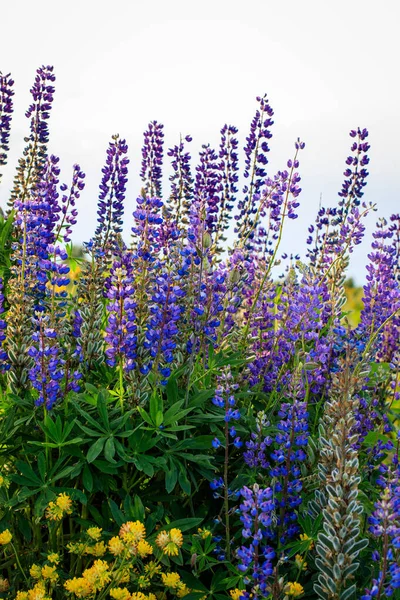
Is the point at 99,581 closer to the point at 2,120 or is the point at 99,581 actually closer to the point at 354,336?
the point at 354,336

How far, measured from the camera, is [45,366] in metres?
3.55

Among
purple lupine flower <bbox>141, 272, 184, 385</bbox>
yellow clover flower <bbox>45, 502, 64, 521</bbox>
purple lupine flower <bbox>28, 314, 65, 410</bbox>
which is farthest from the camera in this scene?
purple lupine flower <bbox>141, 272, 184, 385</bbox>

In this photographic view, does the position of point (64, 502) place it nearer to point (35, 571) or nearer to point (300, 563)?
point (35, 571)

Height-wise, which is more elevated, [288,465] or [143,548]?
[288,465]

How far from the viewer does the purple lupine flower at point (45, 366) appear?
11.5ft

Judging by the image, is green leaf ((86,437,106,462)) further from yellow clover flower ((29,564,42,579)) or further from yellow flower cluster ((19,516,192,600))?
yellow clover flower ((29,564,42,579))

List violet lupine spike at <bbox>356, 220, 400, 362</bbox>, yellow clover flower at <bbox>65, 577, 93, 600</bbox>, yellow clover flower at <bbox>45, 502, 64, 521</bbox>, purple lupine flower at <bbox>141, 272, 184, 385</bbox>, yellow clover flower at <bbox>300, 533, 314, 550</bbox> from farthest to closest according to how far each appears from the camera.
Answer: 1. violet lupine spike at <bbox>356, 220, 400, 362</bbox>
2. purple lupine flower at <bbox>141, 272, 184, 385</bbox>
3. yellow clover flower at <bbox>300, 533, 314, 550</bbox>
4. yellow clover flower at <bbox>45, 502, 64, 521</bbox>
5. yellow clover flower at <bbox>65, 577, 93, 600</bbox>

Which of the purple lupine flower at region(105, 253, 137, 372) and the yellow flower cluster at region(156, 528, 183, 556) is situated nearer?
the yellow flower cluster at region(156, 528, 183, 556)

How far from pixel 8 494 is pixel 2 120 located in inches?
137

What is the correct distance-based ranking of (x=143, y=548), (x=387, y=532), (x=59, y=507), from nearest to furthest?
(x=387, y=532)
(x=143, y=548)
(x=59, y=507)

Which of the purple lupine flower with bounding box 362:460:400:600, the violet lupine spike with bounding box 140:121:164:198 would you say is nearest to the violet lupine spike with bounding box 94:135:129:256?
the violet lupine spike with bounding box 140:121:164:198

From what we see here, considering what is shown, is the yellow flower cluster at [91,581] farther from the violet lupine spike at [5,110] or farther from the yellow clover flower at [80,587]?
the violet lupine spike at [5,110]

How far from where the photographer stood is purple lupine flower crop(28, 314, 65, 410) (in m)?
3.52

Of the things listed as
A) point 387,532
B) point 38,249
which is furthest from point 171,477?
point 38,249
